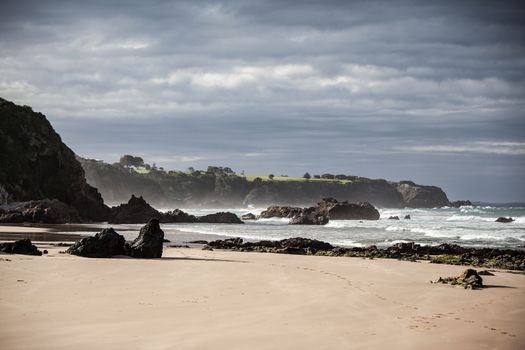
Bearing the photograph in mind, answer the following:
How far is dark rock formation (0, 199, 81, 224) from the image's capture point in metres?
54.9

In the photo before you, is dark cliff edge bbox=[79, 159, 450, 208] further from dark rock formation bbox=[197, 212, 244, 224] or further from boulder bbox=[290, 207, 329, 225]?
boulder bbox=[290, 207, 329, 225]

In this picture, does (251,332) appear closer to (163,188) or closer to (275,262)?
(275,262)

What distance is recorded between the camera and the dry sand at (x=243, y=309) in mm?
9305

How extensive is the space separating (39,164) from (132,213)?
47.6ft

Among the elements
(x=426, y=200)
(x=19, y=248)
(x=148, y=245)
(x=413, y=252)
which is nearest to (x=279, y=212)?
(x=413, y=252)

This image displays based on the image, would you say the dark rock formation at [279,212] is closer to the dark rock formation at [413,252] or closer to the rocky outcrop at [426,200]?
the dark rock formation at [413,252]

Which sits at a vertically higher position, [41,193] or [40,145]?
[40,145]

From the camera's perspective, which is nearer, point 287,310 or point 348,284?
point 287,310

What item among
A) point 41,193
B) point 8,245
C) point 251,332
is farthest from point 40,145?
point 251,332

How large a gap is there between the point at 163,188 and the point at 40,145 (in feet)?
380

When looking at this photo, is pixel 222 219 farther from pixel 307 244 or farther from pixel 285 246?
pixel 307 244

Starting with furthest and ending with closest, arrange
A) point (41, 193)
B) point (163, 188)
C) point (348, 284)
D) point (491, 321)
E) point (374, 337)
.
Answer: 1. point (163, 188)
2. point (41, 193)
3. point (348, 284)
4. point (491, 321)
5. point (374, 337)

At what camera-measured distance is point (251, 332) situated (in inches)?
388

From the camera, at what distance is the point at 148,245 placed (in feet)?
77.0
